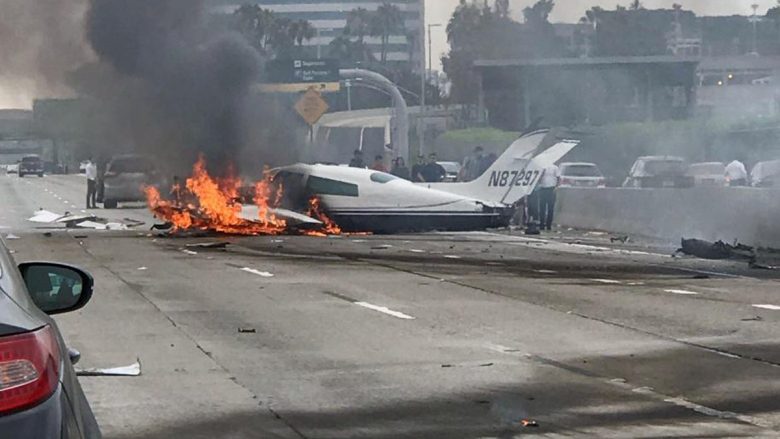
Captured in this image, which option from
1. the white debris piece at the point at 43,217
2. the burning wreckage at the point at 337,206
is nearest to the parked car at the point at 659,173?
the burning wreckage at the point at 337,206

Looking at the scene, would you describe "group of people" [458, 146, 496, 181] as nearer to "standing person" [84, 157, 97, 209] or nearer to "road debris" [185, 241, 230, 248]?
"standing person" [84, 157, 97, 209]

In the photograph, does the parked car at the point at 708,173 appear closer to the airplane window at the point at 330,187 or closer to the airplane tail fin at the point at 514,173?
the airplane tail fin at the point at 514,173

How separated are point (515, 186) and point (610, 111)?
31.7 meters

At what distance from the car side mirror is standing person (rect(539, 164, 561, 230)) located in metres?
29.8

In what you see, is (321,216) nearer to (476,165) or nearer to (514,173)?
(514,173)

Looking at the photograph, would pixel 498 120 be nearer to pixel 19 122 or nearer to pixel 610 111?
pixel 610 111

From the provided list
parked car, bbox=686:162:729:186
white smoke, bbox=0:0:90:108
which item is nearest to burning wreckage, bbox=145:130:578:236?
white smoke, bbox=0:0:90:108

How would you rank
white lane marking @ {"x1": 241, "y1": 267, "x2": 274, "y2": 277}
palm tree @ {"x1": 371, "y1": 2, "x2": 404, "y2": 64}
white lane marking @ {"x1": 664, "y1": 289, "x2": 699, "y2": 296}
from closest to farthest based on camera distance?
white lane marking @ {"x1": 664, "y1": 289, "x2": 699, "y2": 296}, white lane marking @ {"x1": 241, "y1": 267, "x2": 274, "y2": 277}, palm tree @ {"x1": 371, "y1": 2, "x2": 404, "y2": 64}

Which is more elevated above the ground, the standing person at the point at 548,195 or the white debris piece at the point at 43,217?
the standing person at the point at 548,195

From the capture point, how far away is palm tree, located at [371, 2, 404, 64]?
146 m

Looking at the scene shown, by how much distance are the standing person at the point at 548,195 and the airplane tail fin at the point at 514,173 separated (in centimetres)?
61

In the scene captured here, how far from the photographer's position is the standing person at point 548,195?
35594 millimetres

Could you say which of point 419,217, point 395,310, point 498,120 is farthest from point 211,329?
point 498,120

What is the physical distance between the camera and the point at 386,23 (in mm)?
148500
